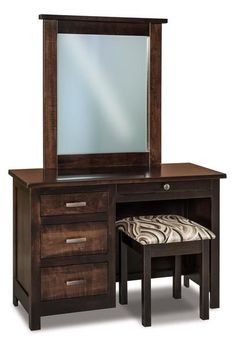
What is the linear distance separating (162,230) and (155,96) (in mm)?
1002

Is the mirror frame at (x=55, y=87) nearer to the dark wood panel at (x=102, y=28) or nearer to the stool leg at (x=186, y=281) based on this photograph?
the dark wood panel at (x=102, y=28)

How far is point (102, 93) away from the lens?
5137 mm

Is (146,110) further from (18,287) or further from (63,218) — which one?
(18,287)

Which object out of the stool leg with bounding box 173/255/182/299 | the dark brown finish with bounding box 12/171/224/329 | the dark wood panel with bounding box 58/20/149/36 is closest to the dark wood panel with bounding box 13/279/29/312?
the dark brown finish with bounding box 12/171/224/329

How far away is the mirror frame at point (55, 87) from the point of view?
4.98 metres

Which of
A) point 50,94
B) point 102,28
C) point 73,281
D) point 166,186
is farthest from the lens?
point 102,28

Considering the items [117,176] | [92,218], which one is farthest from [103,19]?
[92,218]

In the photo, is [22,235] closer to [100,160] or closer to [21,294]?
[21,294]

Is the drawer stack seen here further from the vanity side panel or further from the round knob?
the round knob

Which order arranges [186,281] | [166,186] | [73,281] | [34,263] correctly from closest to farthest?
1. [34,263]
2. [73,281]
3. [166,186]
4. [186,281]

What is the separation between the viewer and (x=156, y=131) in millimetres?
5293

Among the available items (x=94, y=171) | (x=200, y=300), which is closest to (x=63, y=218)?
(x=94, y=171)

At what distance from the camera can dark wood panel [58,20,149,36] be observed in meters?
5.01

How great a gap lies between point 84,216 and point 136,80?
3.48ft
